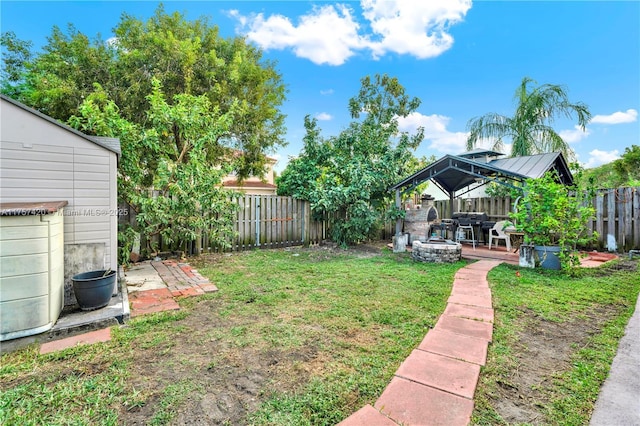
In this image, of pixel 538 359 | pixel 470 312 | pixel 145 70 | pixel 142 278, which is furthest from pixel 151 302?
pixel 145 70

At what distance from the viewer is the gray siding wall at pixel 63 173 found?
2.84 m

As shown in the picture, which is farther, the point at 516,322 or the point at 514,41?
the point at 514,41

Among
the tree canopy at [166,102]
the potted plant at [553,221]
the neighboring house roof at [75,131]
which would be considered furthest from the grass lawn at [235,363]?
the potted plant at [553,221]

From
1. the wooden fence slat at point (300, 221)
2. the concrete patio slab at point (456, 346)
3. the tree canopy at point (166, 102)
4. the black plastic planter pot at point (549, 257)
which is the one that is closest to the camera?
the concrete patio slab at point (456, 346)

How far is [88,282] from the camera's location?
285cm

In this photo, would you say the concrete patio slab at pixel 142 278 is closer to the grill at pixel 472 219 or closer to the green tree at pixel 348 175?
the green tree at pixel 348 175

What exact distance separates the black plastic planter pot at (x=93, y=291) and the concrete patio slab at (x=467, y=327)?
3415mm

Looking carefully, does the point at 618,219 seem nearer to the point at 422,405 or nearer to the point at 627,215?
the point at 627,215

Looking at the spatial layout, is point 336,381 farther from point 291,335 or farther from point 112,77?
point 112,77

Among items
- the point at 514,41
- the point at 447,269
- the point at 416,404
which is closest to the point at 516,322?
the point at 416,404

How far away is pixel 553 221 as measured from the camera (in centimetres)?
473

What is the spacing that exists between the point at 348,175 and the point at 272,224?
253 centimetres

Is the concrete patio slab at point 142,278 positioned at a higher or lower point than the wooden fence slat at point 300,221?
lower

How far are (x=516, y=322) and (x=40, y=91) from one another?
11880 millimetres
